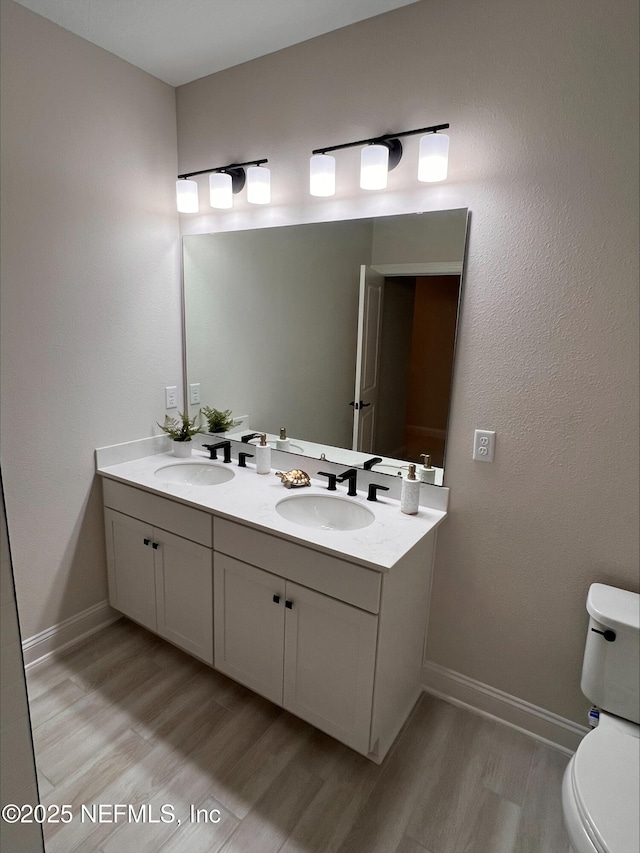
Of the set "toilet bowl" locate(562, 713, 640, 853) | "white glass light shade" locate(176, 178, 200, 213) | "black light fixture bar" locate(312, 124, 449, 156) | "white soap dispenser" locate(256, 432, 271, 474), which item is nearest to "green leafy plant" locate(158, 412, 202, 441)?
"white soap dispenser" locate(256, 432, 271, 474)

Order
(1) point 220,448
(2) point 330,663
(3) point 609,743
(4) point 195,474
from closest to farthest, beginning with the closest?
1. (3) point 609,743
2. (2) point 330,663
3. (4) point 195,474
4. (1) point 220,448

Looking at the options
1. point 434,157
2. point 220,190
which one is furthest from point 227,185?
point 434,157

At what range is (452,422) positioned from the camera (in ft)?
5.86

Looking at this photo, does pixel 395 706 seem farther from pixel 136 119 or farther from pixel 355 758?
pixel 136 119

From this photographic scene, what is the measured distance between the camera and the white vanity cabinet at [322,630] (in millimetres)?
1511

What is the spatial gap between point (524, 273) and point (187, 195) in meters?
1.53

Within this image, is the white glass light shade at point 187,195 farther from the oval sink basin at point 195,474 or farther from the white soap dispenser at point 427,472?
the white soap dispenser at point 427,472

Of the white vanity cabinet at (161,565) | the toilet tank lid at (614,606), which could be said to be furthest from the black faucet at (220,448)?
the toilet tank lid at (614,606)

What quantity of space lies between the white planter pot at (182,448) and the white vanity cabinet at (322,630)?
0.69 m

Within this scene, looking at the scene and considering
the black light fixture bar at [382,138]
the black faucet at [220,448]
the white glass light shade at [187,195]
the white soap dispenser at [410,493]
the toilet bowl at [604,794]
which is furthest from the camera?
the black faucet at [220,448]

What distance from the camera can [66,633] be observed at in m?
2.17

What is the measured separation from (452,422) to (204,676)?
1.45 meters

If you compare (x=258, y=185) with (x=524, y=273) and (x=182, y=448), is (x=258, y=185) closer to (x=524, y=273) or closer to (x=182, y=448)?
(x=524, y=273)

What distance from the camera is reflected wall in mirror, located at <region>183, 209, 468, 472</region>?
1.79 meters
